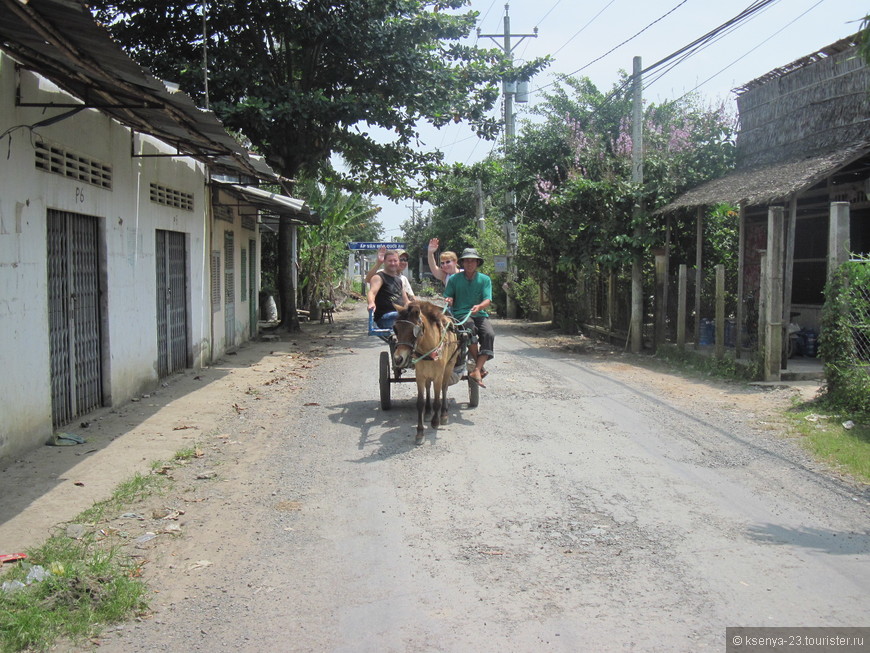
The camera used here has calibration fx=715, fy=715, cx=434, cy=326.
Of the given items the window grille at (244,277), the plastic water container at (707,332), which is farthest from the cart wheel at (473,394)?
the window grille at (244,277)

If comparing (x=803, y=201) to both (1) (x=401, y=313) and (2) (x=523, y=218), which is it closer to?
(2) (x=523, y=218)

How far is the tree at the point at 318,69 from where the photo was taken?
17.0 m

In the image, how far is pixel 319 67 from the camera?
1997cm

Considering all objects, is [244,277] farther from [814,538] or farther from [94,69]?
[814,538]

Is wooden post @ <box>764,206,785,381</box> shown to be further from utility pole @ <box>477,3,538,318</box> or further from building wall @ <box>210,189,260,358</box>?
utility pole @ <box>477,3,538,318</box>

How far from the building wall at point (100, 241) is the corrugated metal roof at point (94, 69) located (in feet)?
1.18

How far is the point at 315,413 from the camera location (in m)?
9.38

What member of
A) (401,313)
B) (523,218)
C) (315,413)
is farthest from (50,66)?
(523,218)

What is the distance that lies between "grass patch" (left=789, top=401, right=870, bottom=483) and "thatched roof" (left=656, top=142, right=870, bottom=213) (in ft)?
12.0

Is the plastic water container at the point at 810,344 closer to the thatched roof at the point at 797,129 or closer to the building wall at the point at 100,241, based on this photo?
the thatched roof at the point at 797,129

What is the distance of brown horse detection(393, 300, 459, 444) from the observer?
23.9ft

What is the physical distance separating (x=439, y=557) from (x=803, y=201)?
1393 cm

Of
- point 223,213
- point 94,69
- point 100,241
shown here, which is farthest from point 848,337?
point 223,213

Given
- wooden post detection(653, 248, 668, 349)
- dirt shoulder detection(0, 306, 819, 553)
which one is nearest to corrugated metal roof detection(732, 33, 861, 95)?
wooden post detection(653, 248, 668, 349)
